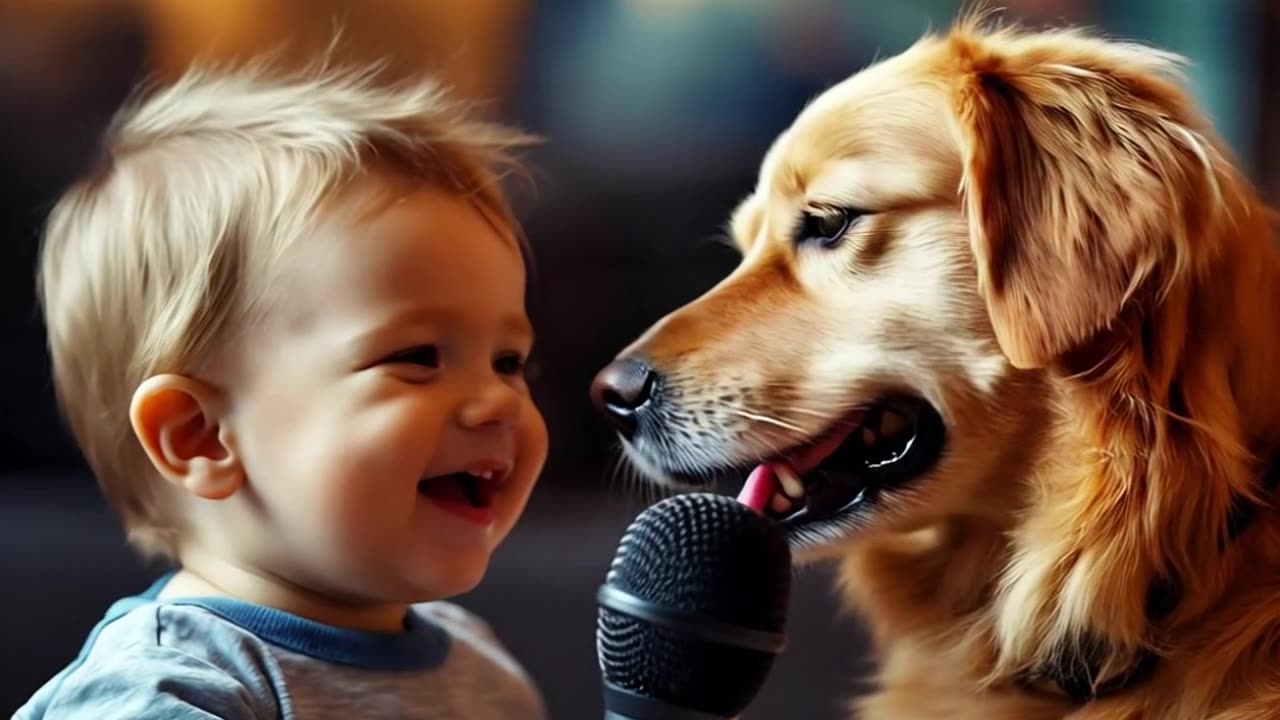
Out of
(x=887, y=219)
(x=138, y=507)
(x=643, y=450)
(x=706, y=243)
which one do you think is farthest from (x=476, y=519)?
(x=706, y=243)

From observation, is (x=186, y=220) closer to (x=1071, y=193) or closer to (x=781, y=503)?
(x=781, y=503)

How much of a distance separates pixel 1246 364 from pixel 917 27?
0.56 m

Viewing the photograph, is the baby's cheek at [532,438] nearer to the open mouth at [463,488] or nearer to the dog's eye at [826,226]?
the open mouth at [463,488]

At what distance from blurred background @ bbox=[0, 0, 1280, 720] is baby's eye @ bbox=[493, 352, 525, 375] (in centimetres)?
31

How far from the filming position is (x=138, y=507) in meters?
0.95

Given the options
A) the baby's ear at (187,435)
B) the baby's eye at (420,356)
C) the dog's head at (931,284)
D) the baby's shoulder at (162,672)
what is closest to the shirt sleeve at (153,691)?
the baby's shoulder at (162,672)

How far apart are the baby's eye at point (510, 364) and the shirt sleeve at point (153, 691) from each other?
0.90ft

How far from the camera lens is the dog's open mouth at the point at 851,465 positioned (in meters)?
0.92

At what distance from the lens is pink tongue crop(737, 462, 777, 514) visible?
93cm

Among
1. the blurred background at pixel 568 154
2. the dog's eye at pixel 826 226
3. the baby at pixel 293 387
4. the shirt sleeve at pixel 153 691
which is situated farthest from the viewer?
the blurred background at pixel 568 154

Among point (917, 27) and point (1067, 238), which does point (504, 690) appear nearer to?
point (1067, 238)

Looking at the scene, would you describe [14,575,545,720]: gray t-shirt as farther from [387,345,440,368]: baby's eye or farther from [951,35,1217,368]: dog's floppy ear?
[951,35,1217,368]: dog's floppy ear

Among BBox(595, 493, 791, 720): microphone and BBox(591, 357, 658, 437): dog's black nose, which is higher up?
BBox(595, 493, 791, 720): microphone

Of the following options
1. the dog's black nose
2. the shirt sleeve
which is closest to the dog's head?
the dog's black nose
